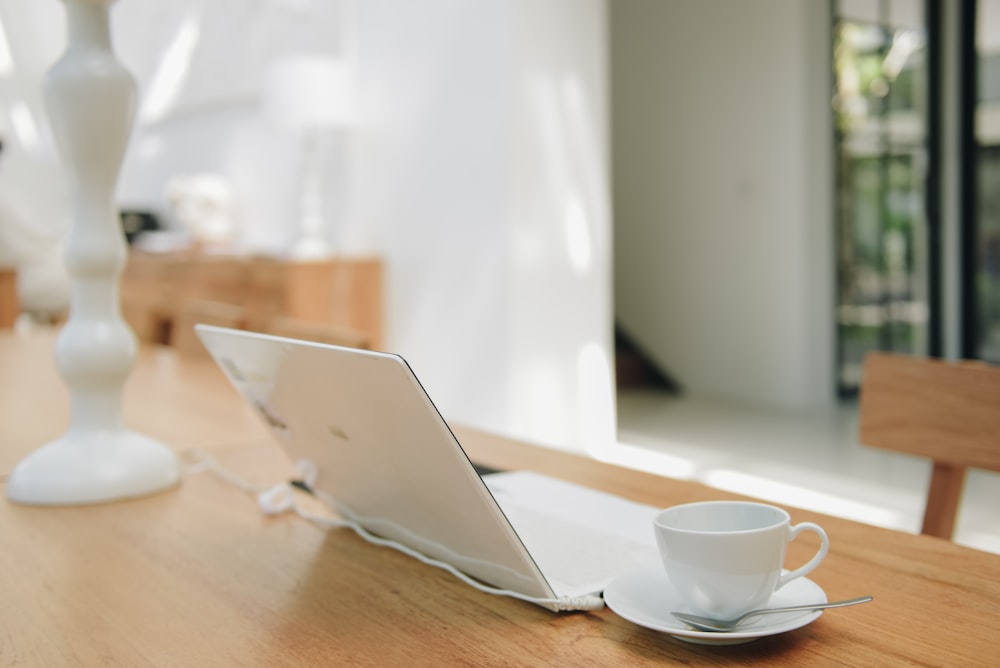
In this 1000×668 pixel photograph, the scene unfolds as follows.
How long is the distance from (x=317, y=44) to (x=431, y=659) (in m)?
4.25

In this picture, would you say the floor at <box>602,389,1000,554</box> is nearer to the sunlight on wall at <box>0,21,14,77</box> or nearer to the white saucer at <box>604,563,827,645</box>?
the white saucer at <box>604,563,827,645</box>

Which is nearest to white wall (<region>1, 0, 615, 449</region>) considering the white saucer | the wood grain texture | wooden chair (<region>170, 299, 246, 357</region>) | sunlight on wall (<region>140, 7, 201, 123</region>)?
the wood grain texture

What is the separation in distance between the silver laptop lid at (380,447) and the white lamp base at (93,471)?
188 millimetres

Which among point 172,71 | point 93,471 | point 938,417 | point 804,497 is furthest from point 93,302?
point 172,71

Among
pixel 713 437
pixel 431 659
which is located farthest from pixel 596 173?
pixel 431 659

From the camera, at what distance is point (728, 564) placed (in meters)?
0.55

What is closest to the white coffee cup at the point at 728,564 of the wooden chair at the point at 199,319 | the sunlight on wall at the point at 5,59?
the wooden chair at the point at 199,319

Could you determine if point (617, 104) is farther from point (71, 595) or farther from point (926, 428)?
point (71, 595)

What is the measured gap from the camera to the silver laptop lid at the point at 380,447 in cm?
61

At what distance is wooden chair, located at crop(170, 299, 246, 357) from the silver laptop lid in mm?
1132

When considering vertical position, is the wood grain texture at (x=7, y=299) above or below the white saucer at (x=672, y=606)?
above

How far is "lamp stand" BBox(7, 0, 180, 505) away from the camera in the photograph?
99 centimetres

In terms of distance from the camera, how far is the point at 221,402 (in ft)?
5.18

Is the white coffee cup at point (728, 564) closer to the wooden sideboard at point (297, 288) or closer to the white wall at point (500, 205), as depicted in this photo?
the white wall at point (500, 205)
